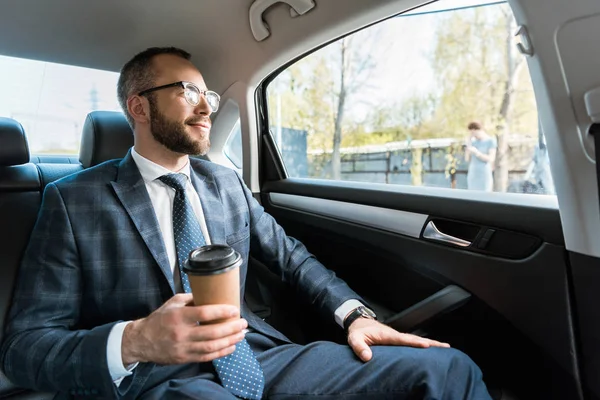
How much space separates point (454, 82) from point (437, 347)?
54.9 inches

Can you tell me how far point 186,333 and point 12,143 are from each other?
1.12 metres

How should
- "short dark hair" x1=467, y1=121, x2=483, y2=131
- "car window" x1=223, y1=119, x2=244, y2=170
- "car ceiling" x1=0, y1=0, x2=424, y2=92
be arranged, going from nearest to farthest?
1. "car ceiling" x1=0, y1=0, x2=424, y2=92
2. "short dark hair" x1=467, y1=121, x2=483, y2=131
3. "car window" x1=223, y1=119, x2=244, y2=170

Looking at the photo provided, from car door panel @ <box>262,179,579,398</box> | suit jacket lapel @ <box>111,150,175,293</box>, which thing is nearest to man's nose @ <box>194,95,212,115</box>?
suit jacket lapel @ <box>111,150,175,293</box>

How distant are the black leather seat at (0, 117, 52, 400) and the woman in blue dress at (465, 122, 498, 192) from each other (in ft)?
5.47

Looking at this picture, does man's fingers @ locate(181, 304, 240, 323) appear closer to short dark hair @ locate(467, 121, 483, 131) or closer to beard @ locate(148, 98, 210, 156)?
beard @ locate(148, 98, 210, 156)

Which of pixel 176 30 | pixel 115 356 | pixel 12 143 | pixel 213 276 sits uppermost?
pixel 176 30

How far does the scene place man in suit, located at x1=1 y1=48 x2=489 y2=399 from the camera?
3.08 feet

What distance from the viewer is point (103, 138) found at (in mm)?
1672

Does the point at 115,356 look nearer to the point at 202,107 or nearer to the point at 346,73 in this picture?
the point at 202,107

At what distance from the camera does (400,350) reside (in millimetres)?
1169

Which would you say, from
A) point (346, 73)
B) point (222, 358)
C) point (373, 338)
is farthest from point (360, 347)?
point (346, 73)

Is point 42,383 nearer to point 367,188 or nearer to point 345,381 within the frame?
point 345,381

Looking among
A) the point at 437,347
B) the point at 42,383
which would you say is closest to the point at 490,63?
the point at 437,347

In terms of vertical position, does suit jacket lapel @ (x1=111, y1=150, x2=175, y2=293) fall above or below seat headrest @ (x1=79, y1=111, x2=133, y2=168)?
below
